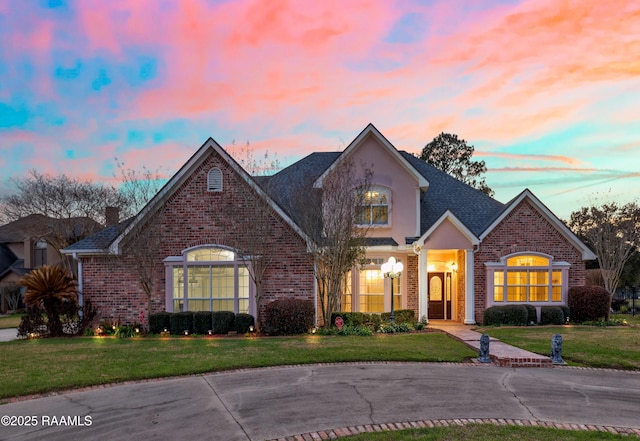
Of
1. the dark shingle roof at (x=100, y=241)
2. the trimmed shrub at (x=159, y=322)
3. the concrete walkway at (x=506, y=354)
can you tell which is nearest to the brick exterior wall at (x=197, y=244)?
the dark shingle roof at (x=100, y=241)

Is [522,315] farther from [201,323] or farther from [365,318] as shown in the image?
[201,323]

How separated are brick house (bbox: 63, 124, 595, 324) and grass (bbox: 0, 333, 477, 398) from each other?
2599 mm

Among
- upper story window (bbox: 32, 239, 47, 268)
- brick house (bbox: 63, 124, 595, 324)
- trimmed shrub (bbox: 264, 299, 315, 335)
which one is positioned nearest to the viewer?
trimmed shrub (bbox: 264, 299, 315, 335)

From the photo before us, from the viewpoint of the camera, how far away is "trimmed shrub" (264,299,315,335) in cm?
1441

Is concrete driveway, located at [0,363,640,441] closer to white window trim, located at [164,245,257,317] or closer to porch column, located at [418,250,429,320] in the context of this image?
white window trim, located at [164,245,257,317]

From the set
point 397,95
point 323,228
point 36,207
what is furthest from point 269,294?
point 36,207

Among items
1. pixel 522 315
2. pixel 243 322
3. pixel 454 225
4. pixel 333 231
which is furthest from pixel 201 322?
pixel 522 315

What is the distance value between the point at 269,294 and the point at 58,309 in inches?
290

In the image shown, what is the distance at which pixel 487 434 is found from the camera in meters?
5.62

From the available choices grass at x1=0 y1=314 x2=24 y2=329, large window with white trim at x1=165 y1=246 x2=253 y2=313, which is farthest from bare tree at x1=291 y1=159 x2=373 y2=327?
grass at x1=0 y1=314 x2=24 y2=329

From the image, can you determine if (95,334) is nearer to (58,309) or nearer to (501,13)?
(58,309)

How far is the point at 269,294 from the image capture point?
16.0 m

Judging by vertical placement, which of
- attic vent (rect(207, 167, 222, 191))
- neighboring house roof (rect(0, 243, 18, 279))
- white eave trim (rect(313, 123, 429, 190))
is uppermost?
white eave trim (rect(313, 123, 429, 190))

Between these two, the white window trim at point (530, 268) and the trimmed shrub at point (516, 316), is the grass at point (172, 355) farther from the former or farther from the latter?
the white window trim at point (530, 268)
